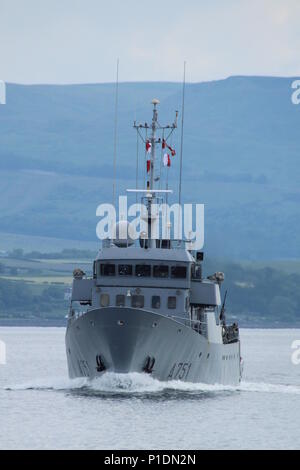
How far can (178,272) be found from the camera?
74938 millimetres

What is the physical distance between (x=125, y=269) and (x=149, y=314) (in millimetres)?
5376

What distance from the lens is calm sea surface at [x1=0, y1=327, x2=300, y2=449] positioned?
57156 millimetres

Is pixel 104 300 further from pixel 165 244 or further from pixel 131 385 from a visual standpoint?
pixel 131 385

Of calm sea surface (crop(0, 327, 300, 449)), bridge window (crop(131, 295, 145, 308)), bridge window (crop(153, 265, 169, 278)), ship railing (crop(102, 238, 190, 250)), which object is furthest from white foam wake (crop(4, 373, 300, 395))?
ship railing (crop(102, 238, 190, 250))

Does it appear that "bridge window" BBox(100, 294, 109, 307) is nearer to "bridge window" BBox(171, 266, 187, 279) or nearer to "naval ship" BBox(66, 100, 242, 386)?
"naval ship" BBox(66, 100, 242, 386)

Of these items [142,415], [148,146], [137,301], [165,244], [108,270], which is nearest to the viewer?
[142,415]

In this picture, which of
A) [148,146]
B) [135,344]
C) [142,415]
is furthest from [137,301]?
[142,415]

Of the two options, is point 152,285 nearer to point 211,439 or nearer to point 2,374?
point 211,439

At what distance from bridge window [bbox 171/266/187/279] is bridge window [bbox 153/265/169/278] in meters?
0.32

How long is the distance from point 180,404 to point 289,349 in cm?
12329

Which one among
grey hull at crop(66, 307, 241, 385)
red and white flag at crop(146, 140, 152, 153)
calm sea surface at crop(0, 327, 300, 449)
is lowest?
calm sea surface at crop(0, 327, 300, 449)

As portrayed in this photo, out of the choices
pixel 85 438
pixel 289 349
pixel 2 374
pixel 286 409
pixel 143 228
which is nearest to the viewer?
pixel 85 438

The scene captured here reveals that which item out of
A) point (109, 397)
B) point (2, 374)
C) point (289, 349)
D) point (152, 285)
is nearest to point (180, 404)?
point (109, 397)

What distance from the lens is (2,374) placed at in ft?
335
